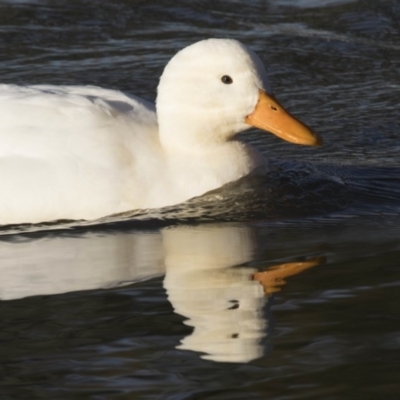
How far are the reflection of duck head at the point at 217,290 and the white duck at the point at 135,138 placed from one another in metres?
0.45

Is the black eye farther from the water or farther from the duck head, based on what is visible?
the water

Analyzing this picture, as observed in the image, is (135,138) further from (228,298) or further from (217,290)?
(228,298)

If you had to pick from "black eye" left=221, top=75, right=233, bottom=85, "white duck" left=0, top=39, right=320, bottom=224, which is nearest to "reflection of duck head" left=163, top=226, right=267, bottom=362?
"white duck" left=0, top=39, right=320, bottom=224

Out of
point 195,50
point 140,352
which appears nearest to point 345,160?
point 195,50

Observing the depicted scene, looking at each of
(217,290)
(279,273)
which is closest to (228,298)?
(217,290)

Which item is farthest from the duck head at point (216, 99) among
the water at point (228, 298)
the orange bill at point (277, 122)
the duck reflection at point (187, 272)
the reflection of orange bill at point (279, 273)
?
the reflection of orange bill at point (279, 273)

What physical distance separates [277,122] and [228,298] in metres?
2.02

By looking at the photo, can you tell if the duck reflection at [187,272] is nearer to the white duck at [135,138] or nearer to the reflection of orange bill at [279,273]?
the reflection of orange bill at [279,273]

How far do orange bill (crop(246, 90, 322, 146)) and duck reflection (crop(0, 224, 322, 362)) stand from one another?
2.41ft

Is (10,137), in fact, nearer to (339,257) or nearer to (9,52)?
(339,257)

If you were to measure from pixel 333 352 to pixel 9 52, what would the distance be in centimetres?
695

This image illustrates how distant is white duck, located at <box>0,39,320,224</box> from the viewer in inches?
263

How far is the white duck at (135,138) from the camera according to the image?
6.68 metres

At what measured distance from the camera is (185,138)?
7172 mm
